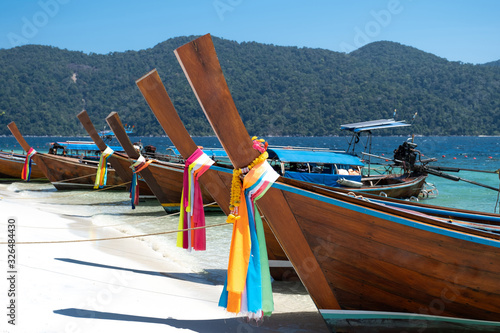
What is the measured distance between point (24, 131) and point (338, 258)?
129m

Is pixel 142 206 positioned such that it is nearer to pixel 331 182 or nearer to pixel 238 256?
pixel 331 182

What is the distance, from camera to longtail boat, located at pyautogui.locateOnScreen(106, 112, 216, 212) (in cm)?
1277

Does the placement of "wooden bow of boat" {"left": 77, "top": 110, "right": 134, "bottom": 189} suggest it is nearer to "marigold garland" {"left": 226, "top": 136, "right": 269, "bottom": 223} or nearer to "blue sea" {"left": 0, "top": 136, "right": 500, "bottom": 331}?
"blue sea" {"left": 0, "top": 136, "right": 500, "bottom": 331}

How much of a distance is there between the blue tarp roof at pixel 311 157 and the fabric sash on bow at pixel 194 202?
7.88 m

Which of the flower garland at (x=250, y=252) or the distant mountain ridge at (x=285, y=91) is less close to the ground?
the distant mountain ridge at (x=285, y=91)

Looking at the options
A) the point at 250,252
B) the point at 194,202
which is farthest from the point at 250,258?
the point at 194,202

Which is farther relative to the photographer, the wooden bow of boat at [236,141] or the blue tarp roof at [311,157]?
the blue tarp roof at [311,157]

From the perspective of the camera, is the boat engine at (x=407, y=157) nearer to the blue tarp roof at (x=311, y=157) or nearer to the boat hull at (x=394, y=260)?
A: the blue tarp roof at (x=311, y=157)

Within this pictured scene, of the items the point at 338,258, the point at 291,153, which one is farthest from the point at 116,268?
the point at 291,153

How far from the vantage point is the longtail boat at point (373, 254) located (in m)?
4.21

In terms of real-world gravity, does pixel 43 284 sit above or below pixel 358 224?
below

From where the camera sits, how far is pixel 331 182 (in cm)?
1475

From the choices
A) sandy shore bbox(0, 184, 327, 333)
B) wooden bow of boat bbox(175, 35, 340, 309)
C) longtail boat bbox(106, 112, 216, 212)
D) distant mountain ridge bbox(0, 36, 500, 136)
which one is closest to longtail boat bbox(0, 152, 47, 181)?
longtail boat bbox(106, 112, 216, 212)

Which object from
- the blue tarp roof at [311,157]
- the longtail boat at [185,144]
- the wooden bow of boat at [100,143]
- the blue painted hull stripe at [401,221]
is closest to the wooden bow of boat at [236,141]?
the blue painted hull stripe at [401,221]
